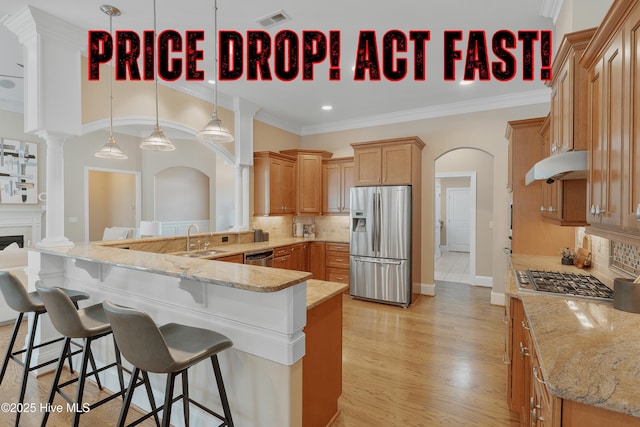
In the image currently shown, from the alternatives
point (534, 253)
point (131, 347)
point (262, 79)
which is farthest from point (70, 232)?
point (534, 253)

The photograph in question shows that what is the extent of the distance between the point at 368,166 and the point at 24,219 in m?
6.36

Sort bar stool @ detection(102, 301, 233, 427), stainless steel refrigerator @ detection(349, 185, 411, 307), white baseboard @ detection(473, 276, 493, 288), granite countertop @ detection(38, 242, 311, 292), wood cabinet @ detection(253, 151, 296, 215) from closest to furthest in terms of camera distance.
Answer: bar stool @ detection(102, 301, 233, 427)
granite countertop @ detection(38, 242, 311, 292)
stainless steel refrigerator @ detection(349, 185, 411, 307)
wood cabinet @ detection(253, 151, 296, 215)
white baseboard @ detection(473, 276, 493, 288)

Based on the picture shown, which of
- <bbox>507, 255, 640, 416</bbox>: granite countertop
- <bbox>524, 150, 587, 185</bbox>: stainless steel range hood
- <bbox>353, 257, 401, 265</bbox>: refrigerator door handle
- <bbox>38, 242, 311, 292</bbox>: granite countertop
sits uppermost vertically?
<bbox>524, 150, 587, 185</bbox>: stainless steel range hood

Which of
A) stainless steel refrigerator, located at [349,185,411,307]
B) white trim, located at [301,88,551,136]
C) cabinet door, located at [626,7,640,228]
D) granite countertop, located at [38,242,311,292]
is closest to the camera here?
cabinet door, located at [626,7,640,228]

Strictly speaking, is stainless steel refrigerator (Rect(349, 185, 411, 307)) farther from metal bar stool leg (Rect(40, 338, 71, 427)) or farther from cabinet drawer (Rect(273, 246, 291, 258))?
metal bar stool leg (Rect(40, 338, 71, 427))

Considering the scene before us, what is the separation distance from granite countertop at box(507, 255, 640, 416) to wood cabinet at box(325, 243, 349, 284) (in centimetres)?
355

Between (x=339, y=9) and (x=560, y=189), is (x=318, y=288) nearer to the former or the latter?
(x=560, y=189)

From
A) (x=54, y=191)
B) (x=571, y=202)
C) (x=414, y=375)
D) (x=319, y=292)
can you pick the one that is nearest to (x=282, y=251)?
(x=414, y=375)

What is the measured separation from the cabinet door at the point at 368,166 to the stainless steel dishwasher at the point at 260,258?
1774 mm

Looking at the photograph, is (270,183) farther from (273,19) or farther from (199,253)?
(273,19)

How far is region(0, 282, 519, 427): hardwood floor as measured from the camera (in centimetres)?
221

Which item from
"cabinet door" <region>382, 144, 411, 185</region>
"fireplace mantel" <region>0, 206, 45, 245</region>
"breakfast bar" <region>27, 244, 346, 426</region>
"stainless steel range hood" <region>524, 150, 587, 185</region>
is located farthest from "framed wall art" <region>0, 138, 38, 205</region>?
"stainless steel range hood" <region>524, 150, 587, 185</region>

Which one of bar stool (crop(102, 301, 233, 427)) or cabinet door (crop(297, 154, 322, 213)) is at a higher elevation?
cabinet door (crop(297, 154, 322, 213))

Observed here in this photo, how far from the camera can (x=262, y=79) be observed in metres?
3.94
